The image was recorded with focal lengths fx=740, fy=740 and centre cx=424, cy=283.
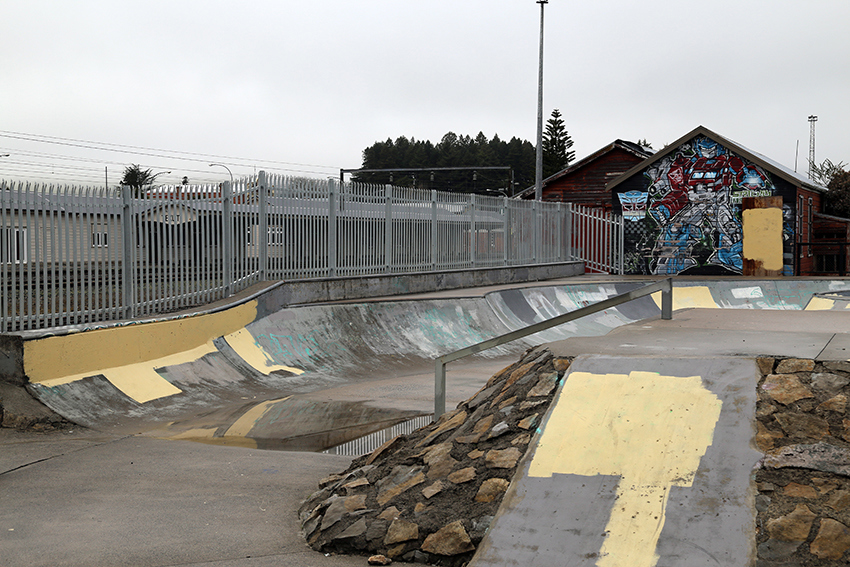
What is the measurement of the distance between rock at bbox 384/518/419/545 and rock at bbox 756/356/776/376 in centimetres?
257

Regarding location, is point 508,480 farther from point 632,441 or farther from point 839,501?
point 839,501

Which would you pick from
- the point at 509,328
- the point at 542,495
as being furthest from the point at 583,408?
the point at 509,328

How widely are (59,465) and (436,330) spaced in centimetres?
901

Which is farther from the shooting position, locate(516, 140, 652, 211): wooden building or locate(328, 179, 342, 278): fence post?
locate(516, 140, 652, 211): wooden building

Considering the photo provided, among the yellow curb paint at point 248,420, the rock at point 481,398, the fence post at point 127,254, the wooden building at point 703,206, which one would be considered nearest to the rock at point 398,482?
the rock at point 481,398

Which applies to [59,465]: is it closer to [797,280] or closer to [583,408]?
[583,408]

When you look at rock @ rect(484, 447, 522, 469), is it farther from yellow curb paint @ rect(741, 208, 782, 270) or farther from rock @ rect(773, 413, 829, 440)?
yellow curb paint @ rect(741, 208, 782, 270)

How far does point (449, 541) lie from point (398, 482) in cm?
79

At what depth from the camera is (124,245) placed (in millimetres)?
10320

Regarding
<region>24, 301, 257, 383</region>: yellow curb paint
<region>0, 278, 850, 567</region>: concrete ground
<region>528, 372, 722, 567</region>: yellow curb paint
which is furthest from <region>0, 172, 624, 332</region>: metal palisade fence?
<region>528, 372, 722, 567</region>: yellow curb paint

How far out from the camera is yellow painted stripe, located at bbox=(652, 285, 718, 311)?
65.4ft

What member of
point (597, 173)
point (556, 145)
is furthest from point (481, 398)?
point (556, 145)

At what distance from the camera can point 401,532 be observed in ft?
14.4

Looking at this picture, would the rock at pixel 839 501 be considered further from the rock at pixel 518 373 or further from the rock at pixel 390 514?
the rock at pixel 390 514
